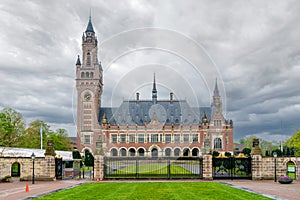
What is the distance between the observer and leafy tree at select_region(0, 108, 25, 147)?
48.7 m

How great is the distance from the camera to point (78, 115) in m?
78.2

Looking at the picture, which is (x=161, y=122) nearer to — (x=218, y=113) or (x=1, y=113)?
(x=218, y=113)

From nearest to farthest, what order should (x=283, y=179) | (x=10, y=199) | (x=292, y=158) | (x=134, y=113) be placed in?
(x=10, y=199) < (x=283, y=179) < (x=292, y=158) < (x=134, y=113)

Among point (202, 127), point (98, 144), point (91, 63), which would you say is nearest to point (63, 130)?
point (91, 63)

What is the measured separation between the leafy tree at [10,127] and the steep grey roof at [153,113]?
1157 inches

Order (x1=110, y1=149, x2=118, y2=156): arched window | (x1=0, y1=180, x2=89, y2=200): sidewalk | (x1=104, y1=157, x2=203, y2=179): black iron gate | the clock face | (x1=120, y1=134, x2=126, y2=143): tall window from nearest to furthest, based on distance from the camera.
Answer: (x1=0, y1=180, x2=89, y2=200): sidewalk → (x1=104, y1=157, x2=203, y2=179): black iron gate → (x1=110, y1=149, x2=118, y2=156): arched window → the clock face → (x1=120, y1=134, x2=126, y2=143): tall window

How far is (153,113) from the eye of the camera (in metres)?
81.1

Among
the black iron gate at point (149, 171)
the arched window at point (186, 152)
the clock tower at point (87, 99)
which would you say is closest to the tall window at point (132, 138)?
the clock tower at point (87, 99)

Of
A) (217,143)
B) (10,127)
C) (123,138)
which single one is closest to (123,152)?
(123,138)

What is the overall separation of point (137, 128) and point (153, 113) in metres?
5.47

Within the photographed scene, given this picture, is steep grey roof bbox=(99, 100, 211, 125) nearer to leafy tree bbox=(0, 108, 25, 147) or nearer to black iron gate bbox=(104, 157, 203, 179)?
leafy tree bbox=(0, 108, 25, 147)

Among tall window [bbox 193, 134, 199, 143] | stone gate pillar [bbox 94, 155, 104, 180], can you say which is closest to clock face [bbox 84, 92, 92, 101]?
tall window [bbox 193, 134, 199, 143]

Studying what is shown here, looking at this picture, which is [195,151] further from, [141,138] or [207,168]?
[207,168]

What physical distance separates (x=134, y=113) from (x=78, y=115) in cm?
1327
